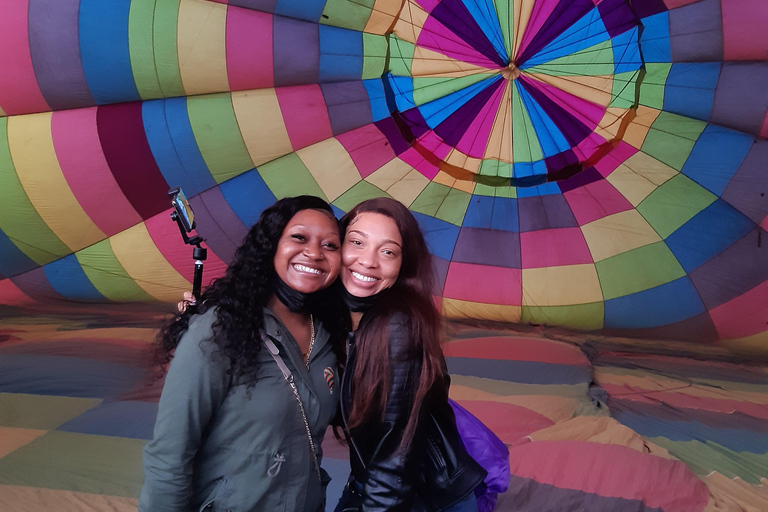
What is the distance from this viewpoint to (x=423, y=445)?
3.98 ft

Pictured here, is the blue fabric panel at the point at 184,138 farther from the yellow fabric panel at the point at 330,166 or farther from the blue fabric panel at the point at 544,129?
the blue fabric panel at the point at 544,129

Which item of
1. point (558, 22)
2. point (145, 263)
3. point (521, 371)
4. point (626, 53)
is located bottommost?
point (521, 371)

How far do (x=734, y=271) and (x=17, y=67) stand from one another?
14.3 ft

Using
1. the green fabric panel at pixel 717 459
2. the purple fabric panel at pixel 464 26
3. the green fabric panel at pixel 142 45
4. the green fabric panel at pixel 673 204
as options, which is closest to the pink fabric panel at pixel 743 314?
the green fabric panel at pixel 673 204

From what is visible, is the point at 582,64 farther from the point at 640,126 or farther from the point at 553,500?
the point at 553,500

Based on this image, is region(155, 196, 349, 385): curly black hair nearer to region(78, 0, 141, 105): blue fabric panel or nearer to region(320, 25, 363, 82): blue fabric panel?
region(320, 25, 363, 82): blue fabric panel

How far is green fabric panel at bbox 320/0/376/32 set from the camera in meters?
3.03

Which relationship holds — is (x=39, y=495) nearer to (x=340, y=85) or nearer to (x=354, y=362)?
(x=354, y=362)

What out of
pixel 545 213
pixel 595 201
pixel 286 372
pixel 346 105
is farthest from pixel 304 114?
pixel 286 372

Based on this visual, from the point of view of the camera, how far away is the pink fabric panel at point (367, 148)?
11.4ft

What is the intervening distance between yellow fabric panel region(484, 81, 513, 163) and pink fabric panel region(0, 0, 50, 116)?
8.54 ft

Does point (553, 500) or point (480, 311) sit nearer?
point (553, 500)

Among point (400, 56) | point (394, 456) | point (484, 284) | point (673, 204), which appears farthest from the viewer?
point (484, 284)

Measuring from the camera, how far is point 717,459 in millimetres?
2449
